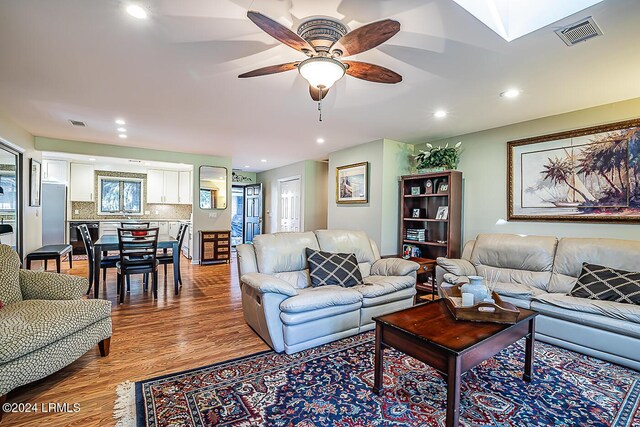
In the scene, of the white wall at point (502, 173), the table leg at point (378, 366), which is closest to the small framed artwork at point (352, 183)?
the white wall at point (502, 173)

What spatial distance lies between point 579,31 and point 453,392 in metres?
2.32

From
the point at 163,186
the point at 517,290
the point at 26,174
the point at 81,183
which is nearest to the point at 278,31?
the point at 517,290

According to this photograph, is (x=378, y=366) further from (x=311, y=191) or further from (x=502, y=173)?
(x=311, y=191)

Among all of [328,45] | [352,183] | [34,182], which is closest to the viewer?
[328,45]

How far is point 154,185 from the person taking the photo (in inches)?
314

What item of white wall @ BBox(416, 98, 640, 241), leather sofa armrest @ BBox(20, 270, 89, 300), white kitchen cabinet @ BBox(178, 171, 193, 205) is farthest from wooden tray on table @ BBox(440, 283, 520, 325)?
white kitchen cabinet @ BBox(178, 171, 193, 205)

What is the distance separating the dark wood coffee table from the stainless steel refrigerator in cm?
785

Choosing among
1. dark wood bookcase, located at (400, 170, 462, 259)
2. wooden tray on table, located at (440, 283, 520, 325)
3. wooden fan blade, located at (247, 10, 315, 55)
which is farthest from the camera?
dark wood bookcase, located at (400, 170, 462, 259)

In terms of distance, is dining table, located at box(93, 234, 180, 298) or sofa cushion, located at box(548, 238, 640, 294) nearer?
sofa cushion, located at box(548, 238, 640, 294)

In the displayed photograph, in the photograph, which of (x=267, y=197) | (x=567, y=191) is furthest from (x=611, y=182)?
(x=267, y=197)

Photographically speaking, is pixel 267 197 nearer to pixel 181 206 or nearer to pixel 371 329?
pixel 181 206

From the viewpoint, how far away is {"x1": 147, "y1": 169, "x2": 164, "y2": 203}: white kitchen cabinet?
313 inches

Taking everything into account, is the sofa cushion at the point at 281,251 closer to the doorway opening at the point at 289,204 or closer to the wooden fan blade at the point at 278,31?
the wooden fan blade at the point at 278,31

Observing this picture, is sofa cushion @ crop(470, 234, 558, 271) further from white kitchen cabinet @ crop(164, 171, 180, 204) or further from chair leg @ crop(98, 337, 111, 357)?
white kitchen cabinet @ crop(164, 171, 180, 204)
